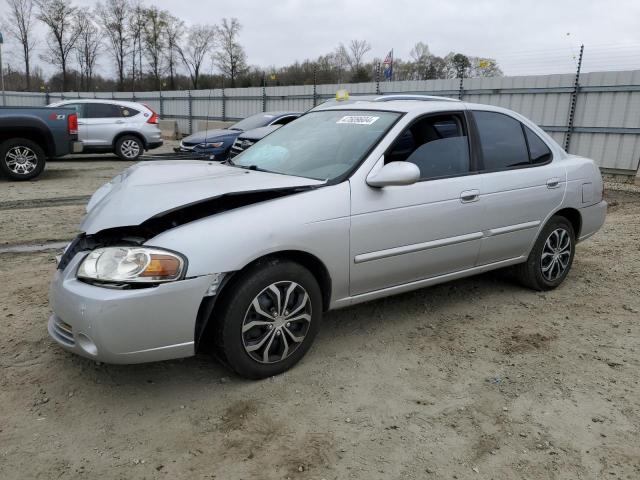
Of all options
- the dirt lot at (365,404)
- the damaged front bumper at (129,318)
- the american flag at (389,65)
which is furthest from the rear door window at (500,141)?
the american flag at (389,65)

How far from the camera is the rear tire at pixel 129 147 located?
13.9 metres

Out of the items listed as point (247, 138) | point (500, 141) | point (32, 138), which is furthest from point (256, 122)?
point (500, 141)

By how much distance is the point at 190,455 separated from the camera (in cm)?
241

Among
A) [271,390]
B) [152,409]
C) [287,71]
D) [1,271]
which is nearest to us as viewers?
[152,409]

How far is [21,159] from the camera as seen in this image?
32.2 feet

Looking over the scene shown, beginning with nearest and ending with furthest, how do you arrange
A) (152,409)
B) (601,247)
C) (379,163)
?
(152,409) < (379,163) < (601,247)

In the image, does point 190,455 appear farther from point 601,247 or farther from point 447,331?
point 601,247

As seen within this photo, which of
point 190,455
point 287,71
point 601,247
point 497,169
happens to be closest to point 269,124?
point 601,247

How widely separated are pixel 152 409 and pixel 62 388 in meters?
0.58

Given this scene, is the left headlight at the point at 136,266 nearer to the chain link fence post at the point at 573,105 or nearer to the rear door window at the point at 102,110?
the chain link fence post at the point at 573,105

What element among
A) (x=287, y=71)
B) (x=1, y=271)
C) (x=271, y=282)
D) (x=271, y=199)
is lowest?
(x=1, y=271)

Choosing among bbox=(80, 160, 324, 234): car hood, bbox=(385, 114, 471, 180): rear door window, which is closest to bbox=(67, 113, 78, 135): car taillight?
bbox=(80, 160, 324, 234): car hood

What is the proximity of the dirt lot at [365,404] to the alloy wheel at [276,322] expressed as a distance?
193 millimetres

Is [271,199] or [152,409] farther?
[271,199]
